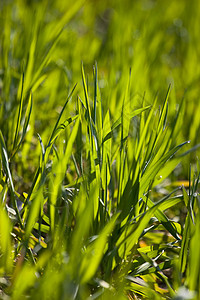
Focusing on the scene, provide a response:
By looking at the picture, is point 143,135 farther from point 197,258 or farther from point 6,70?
point 6,70

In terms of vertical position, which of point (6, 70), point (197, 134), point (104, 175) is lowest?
point (197, 134)

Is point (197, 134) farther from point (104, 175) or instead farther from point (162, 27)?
point (162, 27)

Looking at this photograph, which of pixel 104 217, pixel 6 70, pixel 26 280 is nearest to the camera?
pixel 26 280

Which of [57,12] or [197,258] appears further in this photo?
[57,12]

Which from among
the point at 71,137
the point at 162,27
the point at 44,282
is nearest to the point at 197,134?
the point at 71,137

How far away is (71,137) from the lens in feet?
2.67

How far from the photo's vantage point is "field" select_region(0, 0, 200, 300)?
2.14ft

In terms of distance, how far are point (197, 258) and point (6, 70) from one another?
0.75m

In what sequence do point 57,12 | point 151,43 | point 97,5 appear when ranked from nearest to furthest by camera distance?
point 151,43
point 57,12
point 97,5

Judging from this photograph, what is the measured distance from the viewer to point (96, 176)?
2.56 feet

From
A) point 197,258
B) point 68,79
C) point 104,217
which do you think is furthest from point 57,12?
point 197,258

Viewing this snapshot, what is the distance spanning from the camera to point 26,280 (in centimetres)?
56

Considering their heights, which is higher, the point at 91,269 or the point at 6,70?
the point at 6,70

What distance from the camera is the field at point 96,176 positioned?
65cm
